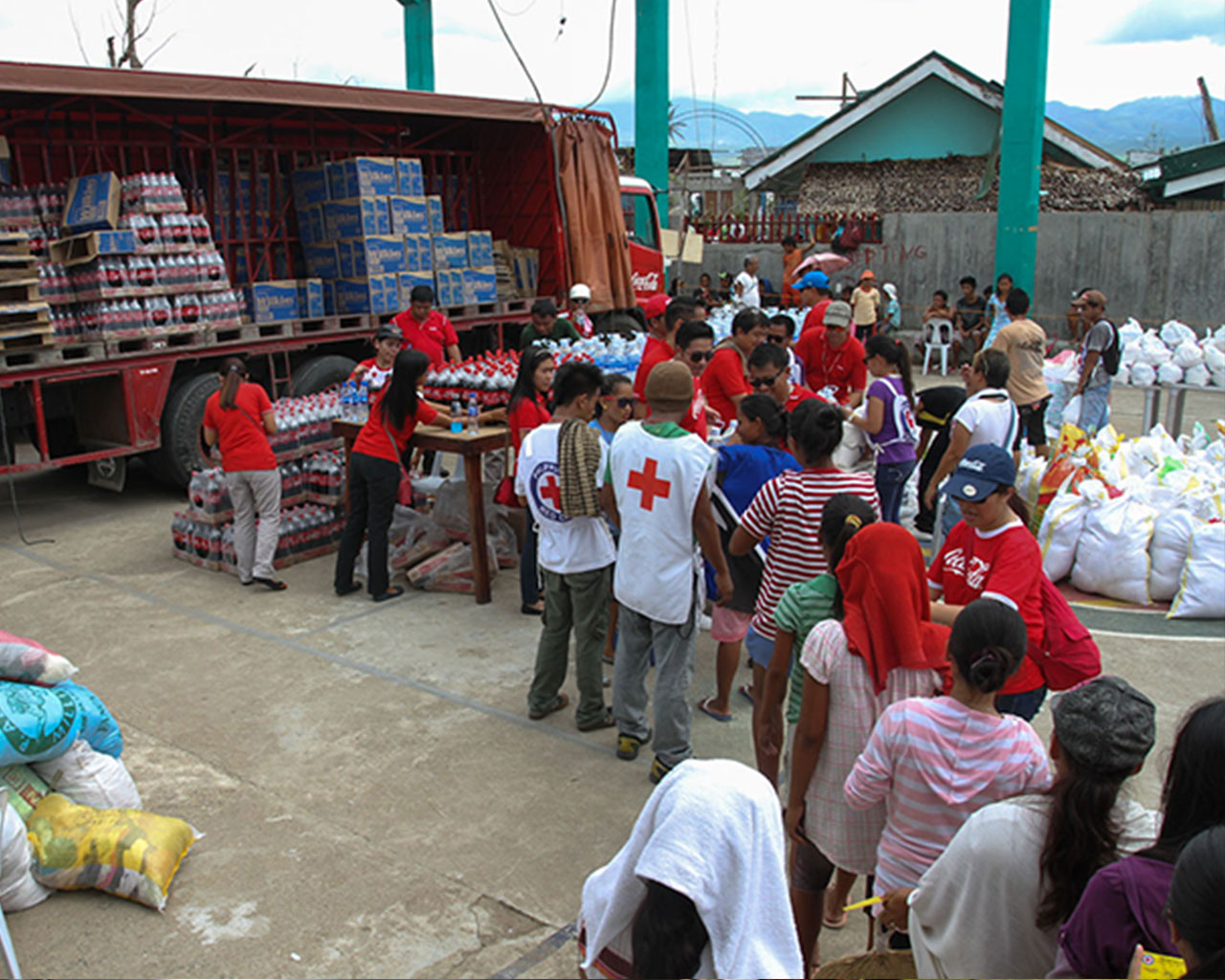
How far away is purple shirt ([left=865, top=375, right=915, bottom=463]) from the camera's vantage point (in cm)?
670

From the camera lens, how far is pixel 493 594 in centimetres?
722

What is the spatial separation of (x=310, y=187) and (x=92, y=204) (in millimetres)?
3134

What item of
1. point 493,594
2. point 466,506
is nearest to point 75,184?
point 466,506

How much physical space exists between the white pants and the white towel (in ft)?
19.2

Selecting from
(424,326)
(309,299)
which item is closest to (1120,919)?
(424,326)

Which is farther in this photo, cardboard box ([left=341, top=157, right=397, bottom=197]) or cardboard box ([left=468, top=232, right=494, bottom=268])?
cardboard box ([left=468, top=232, right=494, bottom=268])

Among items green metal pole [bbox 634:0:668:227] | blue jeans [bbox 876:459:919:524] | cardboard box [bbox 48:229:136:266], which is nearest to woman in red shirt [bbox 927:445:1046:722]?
blue jeans [bbox 876:459:919:524]

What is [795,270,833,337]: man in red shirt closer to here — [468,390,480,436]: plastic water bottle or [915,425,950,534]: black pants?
[915,425,950,534]: black pants

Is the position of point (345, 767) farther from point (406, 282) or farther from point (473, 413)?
point (406, 282)

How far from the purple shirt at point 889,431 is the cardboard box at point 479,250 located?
7116 millimetres

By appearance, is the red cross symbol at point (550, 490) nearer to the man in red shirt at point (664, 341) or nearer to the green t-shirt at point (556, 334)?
the man in red shirt at point (664, 341)

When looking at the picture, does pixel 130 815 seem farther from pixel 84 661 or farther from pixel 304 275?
pixel 304 275

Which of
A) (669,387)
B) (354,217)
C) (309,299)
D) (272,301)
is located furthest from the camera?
(354,217)

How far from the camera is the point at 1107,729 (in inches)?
85.1
